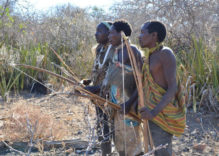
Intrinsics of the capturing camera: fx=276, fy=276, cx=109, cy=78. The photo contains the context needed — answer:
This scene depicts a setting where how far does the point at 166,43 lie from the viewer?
5.42 metres

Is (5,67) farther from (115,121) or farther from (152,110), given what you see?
(152,110)

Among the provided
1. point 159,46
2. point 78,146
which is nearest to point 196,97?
point 78,146

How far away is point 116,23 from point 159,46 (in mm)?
506

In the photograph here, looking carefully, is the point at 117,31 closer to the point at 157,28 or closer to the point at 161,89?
the point at 157,28

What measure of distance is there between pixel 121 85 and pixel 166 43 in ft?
11.3

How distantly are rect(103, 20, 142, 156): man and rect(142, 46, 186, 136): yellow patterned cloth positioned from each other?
29 centimetres

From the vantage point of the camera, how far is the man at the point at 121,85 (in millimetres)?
2189

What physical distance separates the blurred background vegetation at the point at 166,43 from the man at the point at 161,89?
665mm

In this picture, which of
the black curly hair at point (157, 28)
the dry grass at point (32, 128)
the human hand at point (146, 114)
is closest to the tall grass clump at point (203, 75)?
the dry grass at point (32, 128)

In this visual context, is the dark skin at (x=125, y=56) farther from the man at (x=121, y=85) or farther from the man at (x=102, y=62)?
the man at (x=102, y=62)

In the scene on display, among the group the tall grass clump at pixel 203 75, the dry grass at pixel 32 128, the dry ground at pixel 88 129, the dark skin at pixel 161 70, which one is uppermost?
the dark skin at pixel 161 70

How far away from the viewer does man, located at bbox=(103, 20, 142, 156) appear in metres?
2.19

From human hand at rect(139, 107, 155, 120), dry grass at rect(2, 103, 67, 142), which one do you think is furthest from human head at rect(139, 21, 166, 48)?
dry grass at rect(2, 103, 67, 142)

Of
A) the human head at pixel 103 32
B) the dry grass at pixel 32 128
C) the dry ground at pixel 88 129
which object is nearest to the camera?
the human head at pixel 103 32
